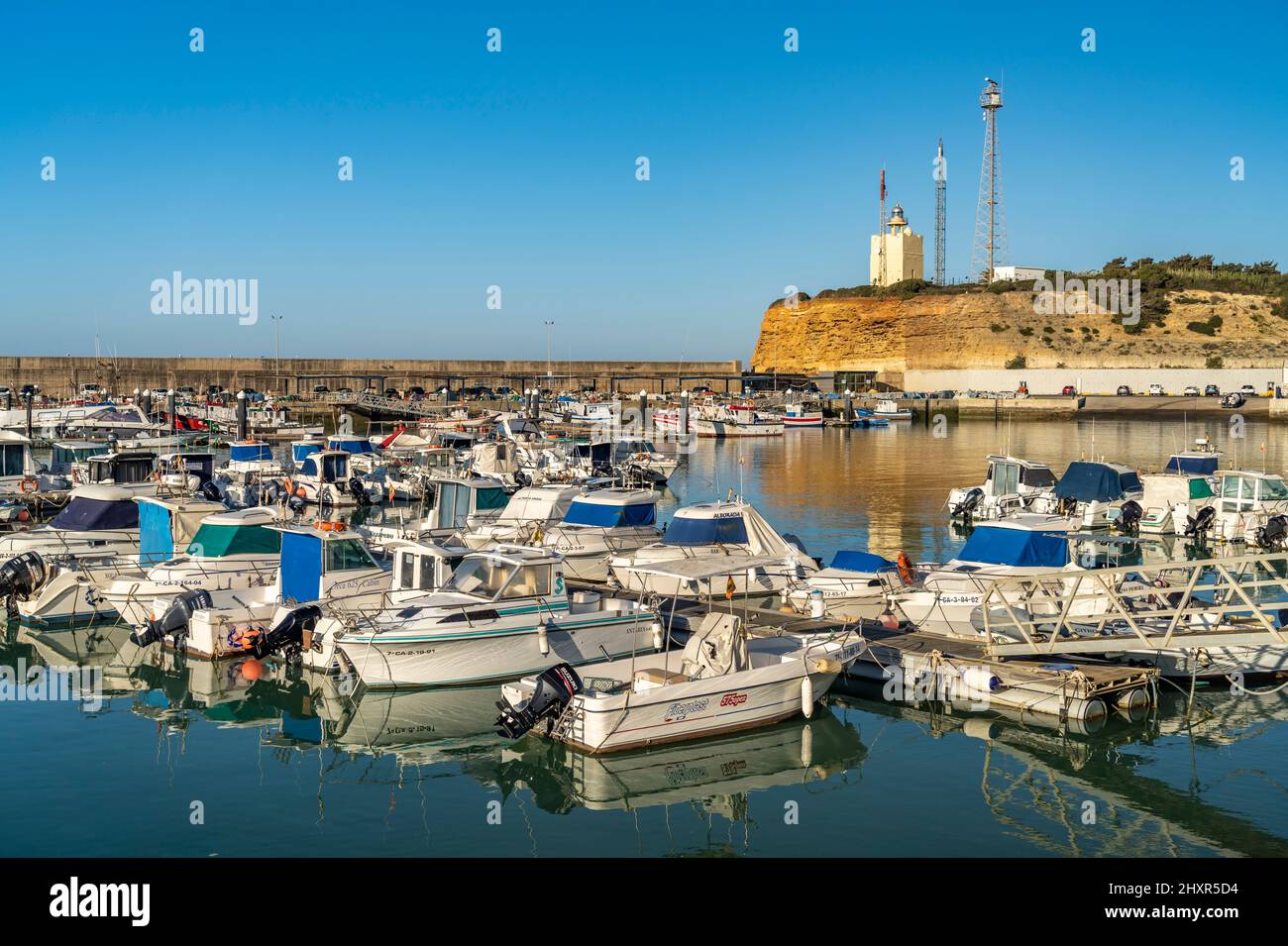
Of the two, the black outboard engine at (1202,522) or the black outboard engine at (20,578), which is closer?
A: the black outboard engine at (20,578)

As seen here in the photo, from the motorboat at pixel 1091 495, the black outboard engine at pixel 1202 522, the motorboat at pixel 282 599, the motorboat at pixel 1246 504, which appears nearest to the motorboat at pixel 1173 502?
the black outboard engine at pixel 1202 522

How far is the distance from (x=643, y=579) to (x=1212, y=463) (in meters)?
27.1

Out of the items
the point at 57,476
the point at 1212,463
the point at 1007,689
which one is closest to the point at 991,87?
the point at 1212,463

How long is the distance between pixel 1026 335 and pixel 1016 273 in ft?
69.3

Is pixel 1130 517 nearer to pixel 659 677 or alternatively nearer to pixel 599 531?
pixel 599 531

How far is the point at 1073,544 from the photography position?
2391 centimetres

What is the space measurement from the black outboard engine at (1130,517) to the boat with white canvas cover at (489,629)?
76.5ft

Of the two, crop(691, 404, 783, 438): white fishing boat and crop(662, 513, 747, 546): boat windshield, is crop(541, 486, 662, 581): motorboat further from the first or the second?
crop(691, 404, 783, 438): white fishing boat

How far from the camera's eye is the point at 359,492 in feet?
143

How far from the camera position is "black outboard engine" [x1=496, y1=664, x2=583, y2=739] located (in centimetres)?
1571

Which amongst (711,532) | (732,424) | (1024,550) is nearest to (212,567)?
(711,532)

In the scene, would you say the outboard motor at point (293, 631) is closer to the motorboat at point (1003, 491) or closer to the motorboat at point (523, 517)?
the motorboat at point (523, 517)

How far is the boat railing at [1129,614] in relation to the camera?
1587 cm
